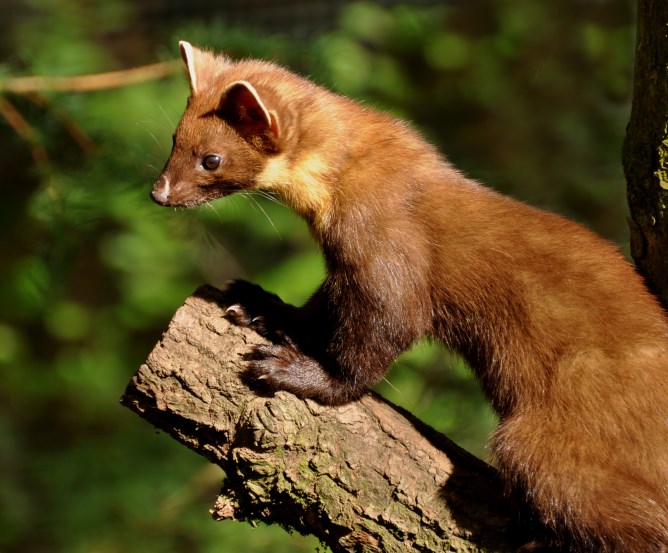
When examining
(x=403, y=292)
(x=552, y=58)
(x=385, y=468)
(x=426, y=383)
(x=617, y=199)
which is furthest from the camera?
(x=552, y=58)

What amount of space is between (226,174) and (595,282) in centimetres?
151

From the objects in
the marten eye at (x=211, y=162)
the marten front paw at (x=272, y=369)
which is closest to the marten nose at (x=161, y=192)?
the marten eye at (x=211, y=162)

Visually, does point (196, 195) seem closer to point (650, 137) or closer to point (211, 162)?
point (211, 162)

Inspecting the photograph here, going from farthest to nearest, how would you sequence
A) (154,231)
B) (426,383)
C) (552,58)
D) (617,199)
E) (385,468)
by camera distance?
(552,58)
(154,231)
(617,199)
(426,383)
(385,468)

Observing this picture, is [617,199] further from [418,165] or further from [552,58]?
[418,165]

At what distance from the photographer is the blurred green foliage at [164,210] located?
18.3ft

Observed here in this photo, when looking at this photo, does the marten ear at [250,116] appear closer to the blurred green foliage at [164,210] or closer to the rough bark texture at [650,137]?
the rough bark texture at [650,137]

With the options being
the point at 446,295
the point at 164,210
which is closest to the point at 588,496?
the point at 446,295

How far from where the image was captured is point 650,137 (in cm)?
327

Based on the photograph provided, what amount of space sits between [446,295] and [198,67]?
4.66ft

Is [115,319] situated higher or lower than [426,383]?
lower

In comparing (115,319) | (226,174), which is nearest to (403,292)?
(226,174)

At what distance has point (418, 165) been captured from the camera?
3867 mm

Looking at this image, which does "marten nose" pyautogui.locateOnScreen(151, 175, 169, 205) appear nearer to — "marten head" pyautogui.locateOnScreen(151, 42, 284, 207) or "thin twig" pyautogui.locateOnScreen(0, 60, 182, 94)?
"marten head" pyautogui.locateOnScreen(151, 42, 284, 207)
